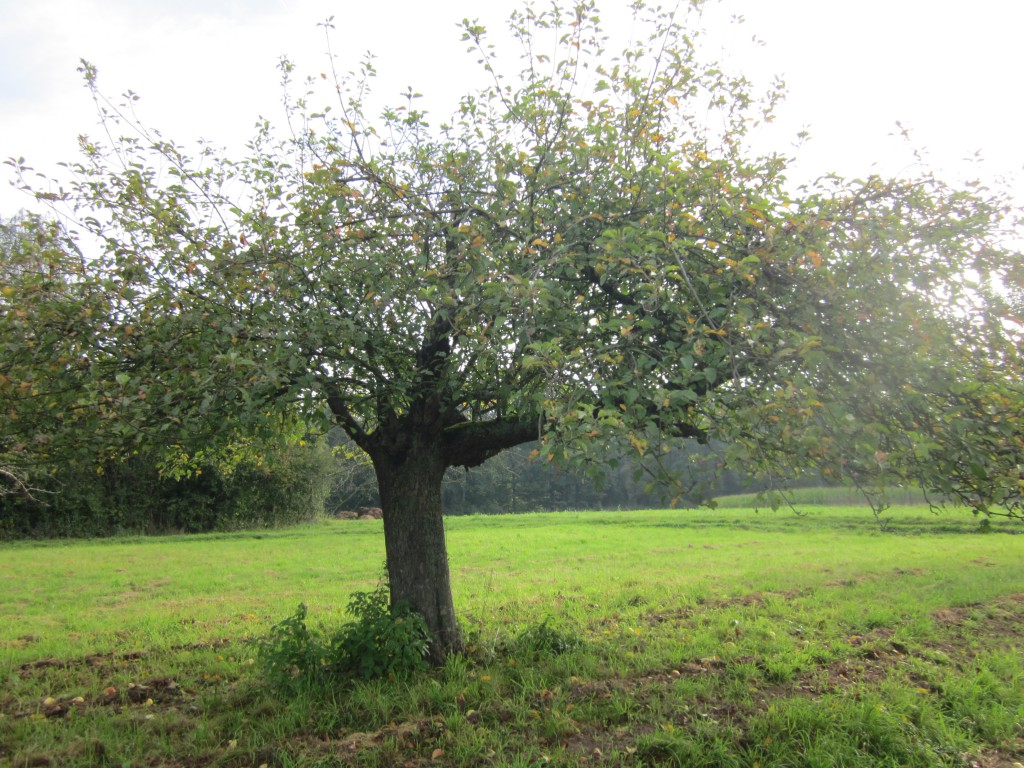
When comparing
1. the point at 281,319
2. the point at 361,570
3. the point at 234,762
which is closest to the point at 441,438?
the point at 281,319

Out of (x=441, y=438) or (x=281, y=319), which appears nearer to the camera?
(x=281, y=319)

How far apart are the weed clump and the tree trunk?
22 centimetres

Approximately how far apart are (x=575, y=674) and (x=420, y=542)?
6.71 feet

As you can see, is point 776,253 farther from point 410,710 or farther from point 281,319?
point 410,710

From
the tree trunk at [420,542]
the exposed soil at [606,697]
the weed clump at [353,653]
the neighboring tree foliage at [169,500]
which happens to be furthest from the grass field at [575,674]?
the neighboring tree foliage at [169,500]

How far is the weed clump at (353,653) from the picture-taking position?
238 inches

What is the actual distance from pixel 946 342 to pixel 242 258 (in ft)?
19.0

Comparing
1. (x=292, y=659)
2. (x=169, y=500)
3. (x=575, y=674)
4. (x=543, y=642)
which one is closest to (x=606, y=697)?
(x=575, y=674)

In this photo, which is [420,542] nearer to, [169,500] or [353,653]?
[353,653]

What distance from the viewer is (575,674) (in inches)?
253

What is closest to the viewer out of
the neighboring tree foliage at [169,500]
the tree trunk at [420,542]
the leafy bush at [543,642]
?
the tree trunk at [420,542]

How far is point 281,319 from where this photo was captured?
18.0 feet

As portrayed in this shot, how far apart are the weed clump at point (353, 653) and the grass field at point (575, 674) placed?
21 cm

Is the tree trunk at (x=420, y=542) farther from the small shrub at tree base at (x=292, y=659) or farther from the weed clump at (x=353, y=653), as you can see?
the small shrub at tree base at (x=292, y=659)
